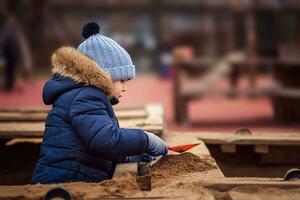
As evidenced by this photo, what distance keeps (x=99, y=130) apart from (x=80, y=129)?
100mm

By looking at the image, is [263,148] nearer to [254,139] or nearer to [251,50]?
[254,139]

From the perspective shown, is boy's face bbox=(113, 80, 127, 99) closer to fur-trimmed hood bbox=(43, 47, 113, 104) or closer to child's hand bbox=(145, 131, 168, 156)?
fur-trimmed hood bbox=(43, 47, 113, 104)

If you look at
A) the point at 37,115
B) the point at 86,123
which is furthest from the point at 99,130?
the point at 37,115

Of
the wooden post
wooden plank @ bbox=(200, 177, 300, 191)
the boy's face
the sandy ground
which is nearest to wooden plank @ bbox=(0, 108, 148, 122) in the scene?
the boy's face

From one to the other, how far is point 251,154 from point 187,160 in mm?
1178

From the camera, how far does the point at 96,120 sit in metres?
2.82

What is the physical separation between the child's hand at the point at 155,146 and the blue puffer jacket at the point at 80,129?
0.07m

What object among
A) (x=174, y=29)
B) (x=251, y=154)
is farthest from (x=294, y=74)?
(x=174, y=29)

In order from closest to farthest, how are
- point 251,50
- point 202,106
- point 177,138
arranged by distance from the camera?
point 177,138 → point 251,50 → point 202,106

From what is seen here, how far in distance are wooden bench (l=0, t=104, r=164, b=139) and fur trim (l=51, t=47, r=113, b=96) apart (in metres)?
1.01

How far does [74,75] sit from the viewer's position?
303 cm

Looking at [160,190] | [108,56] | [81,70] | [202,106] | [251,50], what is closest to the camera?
[160,190]

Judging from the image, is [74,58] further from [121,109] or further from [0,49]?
[0,49]

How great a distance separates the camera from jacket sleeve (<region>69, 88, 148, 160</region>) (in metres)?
2.80
